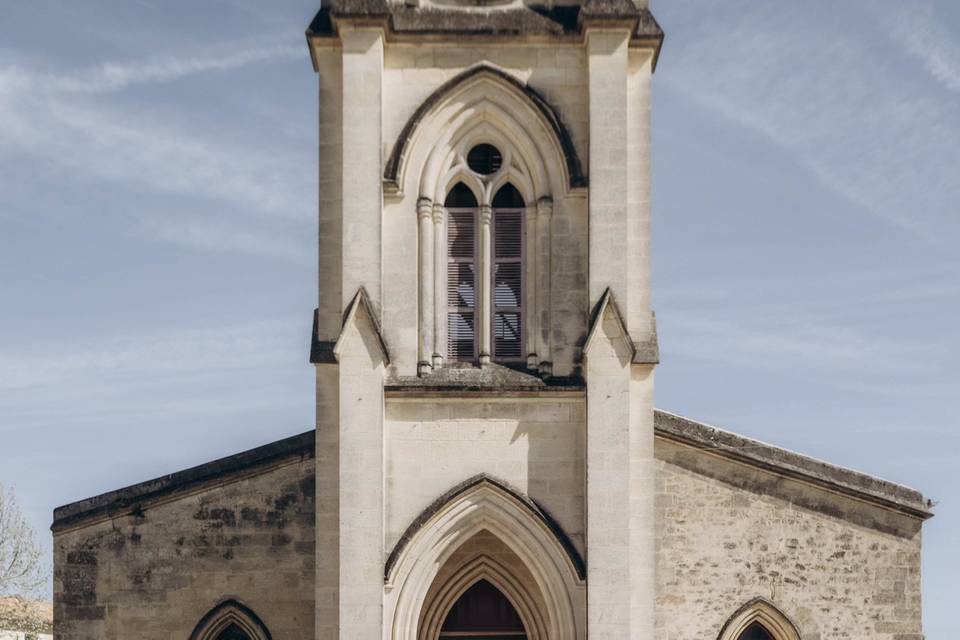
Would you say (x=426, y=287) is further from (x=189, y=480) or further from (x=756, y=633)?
(x=756, y=633)

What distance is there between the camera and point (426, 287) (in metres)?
21.3

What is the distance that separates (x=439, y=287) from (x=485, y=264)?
2.33ft

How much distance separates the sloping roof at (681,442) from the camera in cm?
Result: 2234

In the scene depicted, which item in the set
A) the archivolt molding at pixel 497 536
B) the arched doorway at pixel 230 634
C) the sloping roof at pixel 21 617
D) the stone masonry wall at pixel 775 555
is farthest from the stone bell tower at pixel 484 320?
the sloping roof at pixel 21 617

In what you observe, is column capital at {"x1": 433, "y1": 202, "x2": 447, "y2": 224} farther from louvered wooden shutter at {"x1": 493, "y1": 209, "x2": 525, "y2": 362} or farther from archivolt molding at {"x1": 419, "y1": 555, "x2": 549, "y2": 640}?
archivolt molding at {"x1": 419, "y1": 555, "x2": 549, "y2": 640}

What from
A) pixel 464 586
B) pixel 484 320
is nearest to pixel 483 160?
pixel 484 320

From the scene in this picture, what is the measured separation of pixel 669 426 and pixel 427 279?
13.4 feet

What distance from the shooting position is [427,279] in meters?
21.4

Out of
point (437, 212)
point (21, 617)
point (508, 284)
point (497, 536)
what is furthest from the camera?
point (21, 617)

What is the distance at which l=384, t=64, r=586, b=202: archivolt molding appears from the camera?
21453 mm

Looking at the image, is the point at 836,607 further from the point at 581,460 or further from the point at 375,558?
the point at 375,558

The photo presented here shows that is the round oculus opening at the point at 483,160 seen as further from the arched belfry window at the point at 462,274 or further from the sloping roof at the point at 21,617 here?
the sloping roof at the point at 21,617

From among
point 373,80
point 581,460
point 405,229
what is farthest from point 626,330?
point 373,80

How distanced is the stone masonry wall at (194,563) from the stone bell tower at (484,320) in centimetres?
179
